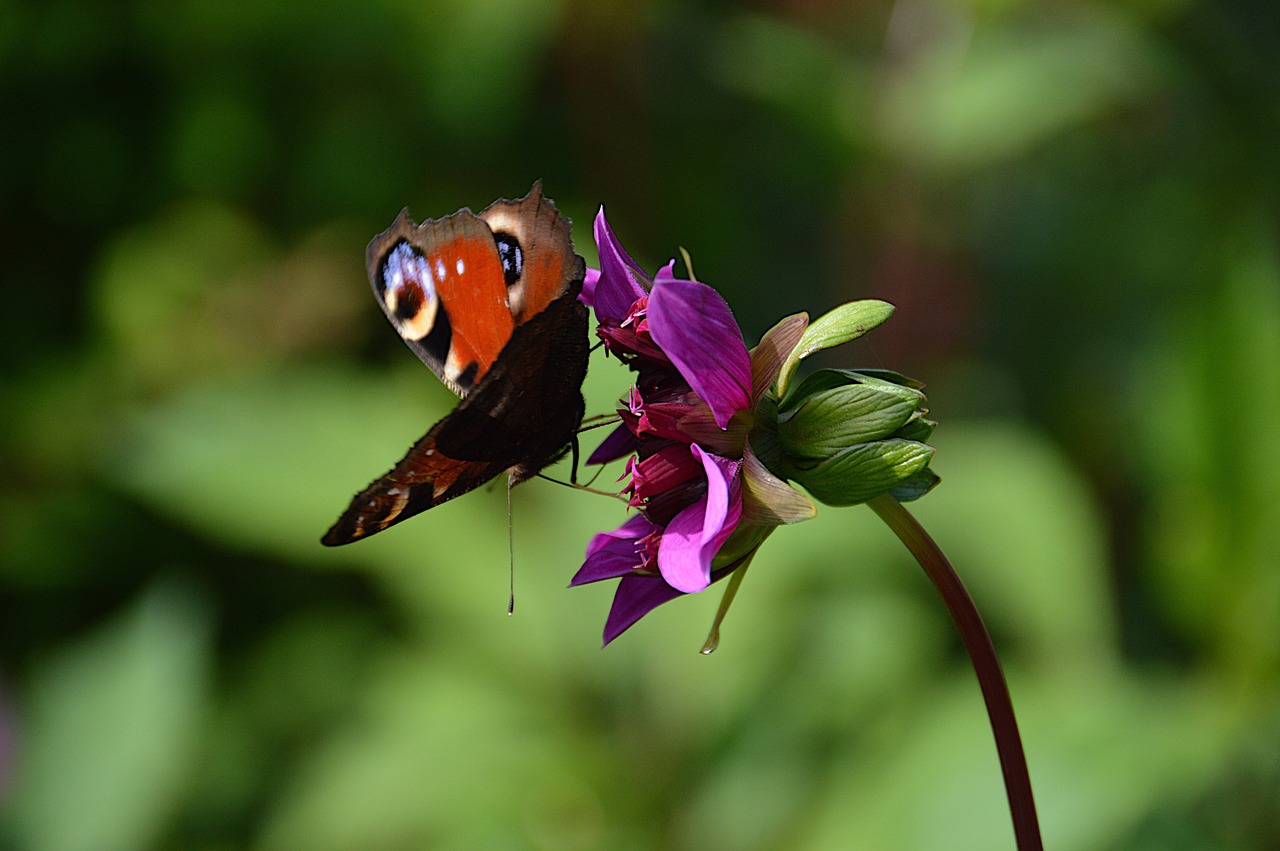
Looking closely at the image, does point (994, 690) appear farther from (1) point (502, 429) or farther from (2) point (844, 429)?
(1) point (502, 429)

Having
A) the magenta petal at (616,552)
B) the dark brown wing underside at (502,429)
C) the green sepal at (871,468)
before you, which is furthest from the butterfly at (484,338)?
the green sepal at (871,468)

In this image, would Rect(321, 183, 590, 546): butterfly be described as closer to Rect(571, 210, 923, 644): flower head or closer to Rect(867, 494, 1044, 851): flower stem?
Rect(571, 210, 923, 644): flower head

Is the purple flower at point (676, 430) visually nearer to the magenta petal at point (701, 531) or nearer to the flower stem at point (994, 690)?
the magenta petal at point (701, 531)

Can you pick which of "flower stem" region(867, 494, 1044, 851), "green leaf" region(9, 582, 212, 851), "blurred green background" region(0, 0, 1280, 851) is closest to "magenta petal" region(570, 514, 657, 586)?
"flower stem" region(867, 494, 1044, 851)

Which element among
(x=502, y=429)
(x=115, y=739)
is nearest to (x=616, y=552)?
(x=502, y=429)

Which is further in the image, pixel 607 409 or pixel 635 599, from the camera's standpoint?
pixel 607 409

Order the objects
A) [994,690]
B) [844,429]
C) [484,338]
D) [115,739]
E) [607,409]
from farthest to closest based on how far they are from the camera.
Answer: [607,409]
[115,739]
[484,338]
[844,429]
[994,690]

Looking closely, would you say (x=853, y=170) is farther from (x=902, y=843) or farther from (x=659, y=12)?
(x=902, y=843)
